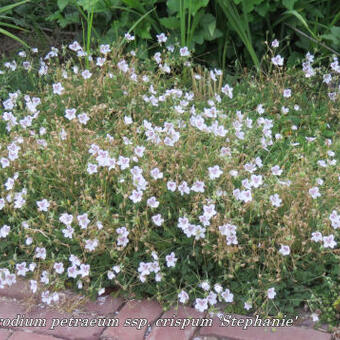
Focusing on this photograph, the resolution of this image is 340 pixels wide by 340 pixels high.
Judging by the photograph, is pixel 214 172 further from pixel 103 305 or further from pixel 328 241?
pixel 103 305

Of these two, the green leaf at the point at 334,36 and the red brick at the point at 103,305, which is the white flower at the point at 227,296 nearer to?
the red brick at the point at 103,305

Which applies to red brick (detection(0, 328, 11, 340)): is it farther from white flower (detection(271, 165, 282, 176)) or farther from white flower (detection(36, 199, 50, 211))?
white flower (detection(271, 165, 282, 176))

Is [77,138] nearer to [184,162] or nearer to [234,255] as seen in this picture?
[184,162]

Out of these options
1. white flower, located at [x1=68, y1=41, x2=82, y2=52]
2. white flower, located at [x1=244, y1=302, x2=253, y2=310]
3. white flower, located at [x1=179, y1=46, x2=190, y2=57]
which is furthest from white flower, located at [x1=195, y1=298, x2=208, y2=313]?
white flower, located at [x1=68, y1=41, x2=82, y2=52]

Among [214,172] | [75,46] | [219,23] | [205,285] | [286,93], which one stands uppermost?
[219,23]

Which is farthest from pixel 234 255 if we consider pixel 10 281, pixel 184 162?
pixel 10 281

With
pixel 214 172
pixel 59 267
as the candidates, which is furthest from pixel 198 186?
pixel 59 267
